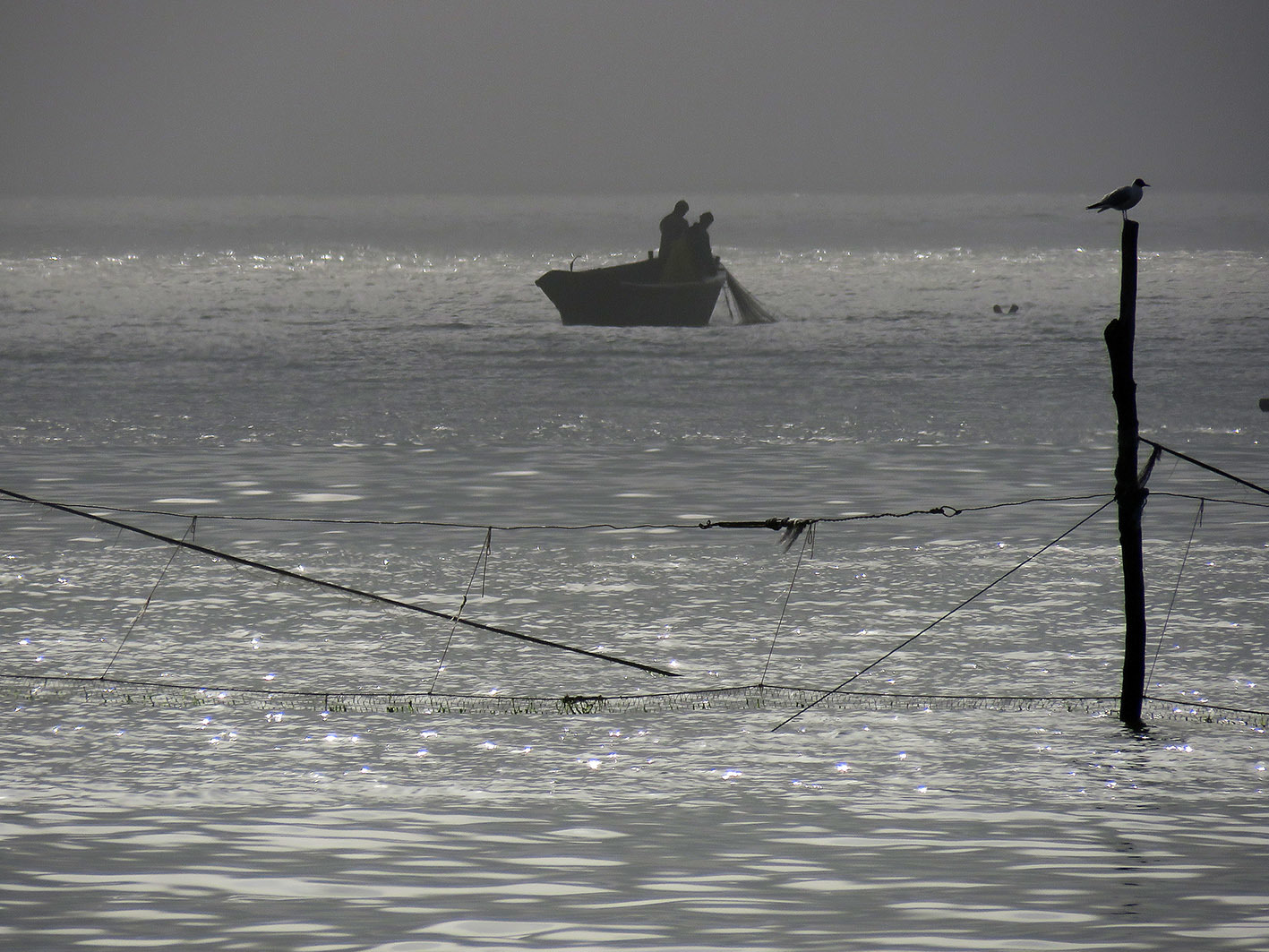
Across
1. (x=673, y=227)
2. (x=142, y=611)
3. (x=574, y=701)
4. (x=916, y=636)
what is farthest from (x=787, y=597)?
(x=673, y=227)

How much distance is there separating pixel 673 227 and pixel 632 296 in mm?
3940

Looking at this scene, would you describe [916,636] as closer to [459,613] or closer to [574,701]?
[574,701]

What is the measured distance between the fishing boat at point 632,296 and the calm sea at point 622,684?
2257 cm

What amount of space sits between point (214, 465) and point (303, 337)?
114 ft

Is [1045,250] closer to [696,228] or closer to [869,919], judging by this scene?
[696,228]

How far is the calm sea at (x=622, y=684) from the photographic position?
8945mm

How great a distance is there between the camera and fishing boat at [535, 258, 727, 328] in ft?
185

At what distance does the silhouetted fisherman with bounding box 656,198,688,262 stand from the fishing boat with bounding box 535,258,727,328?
57cm

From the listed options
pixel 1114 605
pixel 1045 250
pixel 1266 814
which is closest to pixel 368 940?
pixel 1266 814

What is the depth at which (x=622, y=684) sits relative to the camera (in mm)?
13477

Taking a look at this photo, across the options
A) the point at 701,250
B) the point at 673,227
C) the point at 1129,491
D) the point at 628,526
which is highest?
the point at 673,227

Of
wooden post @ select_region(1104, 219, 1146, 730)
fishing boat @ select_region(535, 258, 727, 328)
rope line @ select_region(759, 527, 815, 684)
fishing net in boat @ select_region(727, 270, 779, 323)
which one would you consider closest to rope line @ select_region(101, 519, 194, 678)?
rope line @ select_region(759, 527, 815, 684)

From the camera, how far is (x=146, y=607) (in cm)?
1608

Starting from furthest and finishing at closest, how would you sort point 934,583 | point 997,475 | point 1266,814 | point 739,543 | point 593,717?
point 997,475, point 739,543, point 934,583, point 593,717, point 1266,814
